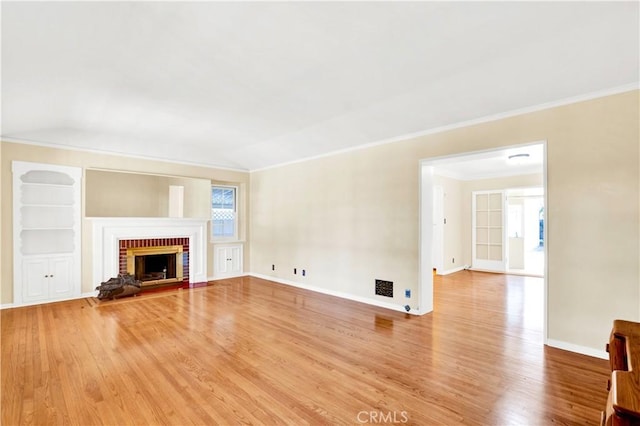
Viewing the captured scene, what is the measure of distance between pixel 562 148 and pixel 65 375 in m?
5.23

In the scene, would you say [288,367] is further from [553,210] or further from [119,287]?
[119,287]

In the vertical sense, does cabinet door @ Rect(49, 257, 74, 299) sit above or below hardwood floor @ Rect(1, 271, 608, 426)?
above

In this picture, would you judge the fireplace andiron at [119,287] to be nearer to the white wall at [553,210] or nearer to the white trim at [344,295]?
the white trim at [344,295]

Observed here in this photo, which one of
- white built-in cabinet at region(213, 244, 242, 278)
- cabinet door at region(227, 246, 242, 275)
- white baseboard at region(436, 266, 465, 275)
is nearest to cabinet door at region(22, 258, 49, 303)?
white built-in cabinet at region(213, 244, 242, 278)

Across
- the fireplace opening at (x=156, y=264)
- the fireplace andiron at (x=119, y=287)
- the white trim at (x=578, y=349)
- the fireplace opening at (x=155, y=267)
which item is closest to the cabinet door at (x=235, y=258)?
the fireplace opening at (x=156, y=264)

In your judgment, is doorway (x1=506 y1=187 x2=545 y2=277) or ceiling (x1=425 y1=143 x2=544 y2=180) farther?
doorway (x1=506 y1=187 x2=545 y2=277)

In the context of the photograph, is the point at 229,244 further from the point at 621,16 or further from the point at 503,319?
the point at 621,16

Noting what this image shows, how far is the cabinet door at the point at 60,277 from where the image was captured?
488 centimetres

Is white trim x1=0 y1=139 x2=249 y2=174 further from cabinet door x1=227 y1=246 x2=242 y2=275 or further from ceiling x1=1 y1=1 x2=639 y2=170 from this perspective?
cabinet door x1=227 y1=246 x2=242 y2=275

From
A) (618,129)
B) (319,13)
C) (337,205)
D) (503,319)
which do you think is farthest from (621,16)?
(337,205)

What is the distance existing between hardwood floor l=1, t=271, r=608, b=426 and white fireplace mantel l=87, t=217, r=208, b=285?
97 centimetres

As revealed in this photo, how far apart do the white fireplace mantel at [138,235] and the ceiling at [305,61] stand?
182cm

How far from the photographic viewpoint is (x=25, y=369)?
8.84 feet

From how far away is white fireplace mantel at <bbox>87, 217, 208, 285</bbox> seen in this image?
530cm
